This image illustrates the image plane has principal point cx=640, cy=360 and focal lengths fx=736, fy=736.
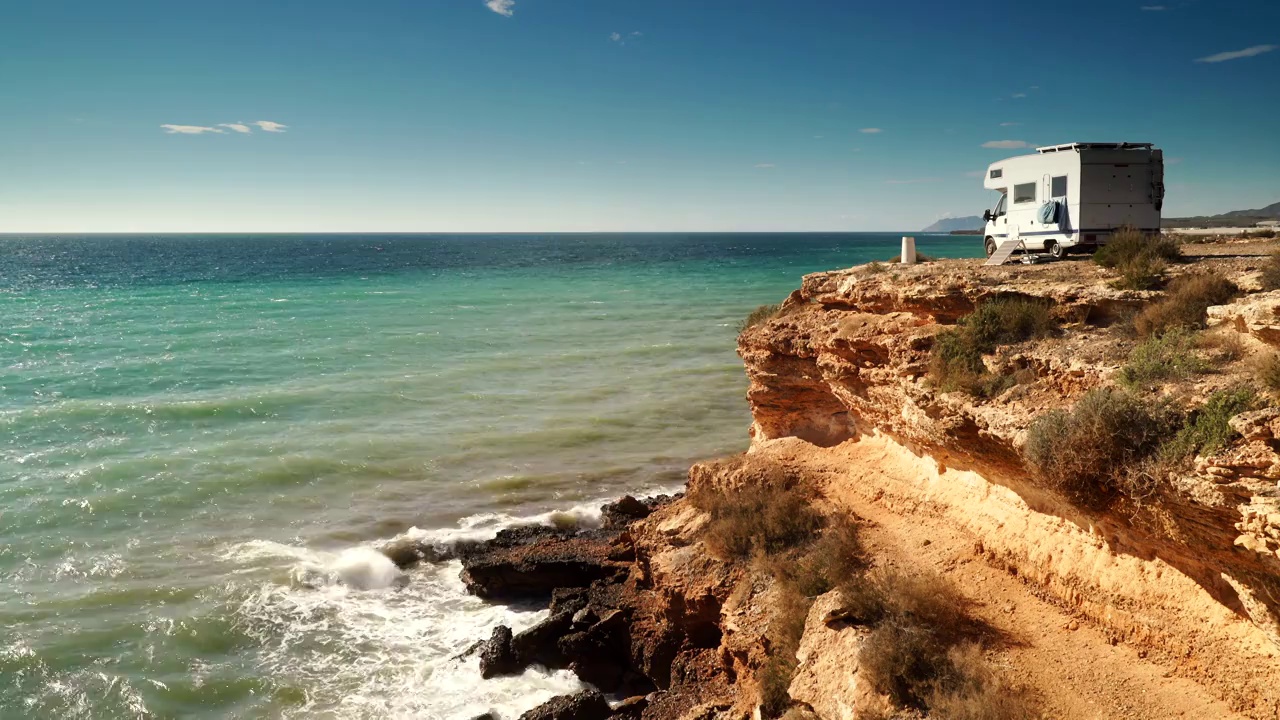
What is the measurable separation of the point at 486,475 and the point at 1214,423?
17.1m

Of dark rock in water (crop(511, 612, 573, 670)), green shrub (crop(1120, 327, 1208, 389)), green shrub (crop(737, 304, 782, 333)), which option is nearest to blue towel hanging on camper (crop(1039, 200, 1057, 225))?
green shrub (crop(737, 304, 782, 333))

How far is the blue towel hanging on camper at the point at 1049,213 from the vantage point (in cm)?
1475

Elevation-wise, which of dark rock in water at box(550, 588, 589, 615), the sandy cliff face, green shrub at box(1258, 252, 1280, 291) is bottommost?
dark rock in water at box(550, 588, 589, 615)

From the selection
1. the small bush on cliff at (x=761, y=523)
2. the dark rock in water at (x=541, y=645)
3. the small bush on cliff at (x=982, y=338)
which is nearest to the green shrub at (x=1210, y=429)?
the small bush on cliff at (x=982, y=338)

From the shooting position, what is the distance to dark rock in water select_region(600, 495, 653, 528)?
659 inches

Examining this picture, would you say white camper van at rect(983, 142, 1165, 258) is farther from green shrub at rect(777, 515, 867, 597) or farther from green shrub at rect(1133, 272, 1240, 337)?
green shrub at rect(777, 515, 867, 597)

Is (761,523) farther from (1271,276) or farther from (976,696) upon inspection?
(1271,276)

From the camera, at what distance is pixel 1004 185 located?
16.4 metres

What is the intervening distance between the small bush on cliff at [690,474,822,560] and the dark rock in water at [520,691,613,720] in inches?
111

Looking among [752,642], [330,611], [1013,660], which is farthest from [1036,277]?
[330,611]

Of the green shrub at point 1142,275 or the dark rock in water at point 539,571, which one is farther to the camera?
the dark rock in water at point 539,571

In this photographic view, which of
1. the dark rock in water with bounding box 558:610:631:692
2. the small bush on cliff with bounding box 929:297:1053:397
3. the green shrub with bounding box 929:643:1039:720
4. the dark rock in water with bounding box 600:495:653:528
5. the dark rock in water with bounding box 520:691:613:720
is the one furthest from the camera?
the dark rock in water with bounding box 600:495:653:528

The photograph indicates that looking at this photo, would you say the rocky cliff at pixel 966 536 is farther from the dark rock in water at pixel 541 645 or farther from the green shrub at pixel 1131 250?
the green shrub at pixel 1131 250

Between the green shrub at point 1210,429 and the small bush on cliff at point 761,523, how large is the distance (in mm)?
5161
